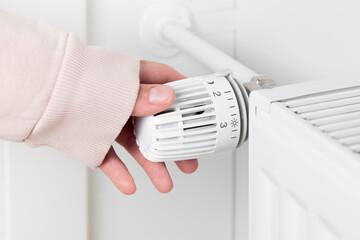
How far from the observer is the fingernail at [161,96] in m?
0.39

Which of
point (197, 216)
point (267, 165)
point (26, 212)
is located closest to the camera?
point (267, 165)

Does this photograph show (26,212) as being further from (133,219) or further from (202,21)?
(202,21)

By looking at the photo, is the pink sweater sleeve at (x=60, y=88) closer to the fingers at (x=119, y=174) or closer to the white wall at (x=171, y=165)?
the fingers at (x=119, y=174)

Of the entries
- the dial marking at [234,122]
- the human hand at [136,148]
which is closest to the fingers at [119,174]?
the human hand at [136,148]

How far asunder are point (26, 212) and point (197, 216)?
0.74 ft

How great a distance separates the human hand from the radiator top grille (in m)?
0.10

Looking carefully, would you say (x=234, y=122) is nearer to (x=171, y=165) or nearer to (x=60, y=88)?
(x=60, y=88)

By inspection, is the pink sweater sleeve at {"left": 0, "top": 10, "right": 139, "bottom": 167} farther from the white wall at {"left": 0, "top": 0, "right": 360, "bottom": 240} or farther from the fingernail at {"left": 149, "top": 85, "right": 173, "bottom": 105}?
the white wall at {"left": 0, "top": 0, "right": 360, "bottom": 240}

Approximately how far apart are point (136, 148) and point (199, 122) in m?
0.13

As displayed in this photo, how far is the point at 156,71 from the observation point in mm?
518

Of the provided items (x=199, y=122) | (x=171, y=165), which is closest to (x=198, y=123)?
(x=199, y=122)

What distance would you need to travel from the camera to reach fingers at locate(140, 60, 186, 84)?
0.51m

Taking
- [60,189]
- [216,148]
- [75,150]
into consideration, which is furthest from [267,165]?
[60,189]

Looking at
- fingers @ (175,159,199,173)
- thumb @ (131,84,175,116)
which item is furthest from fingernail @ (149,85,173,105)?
fingers @ (175,159,199,173)
